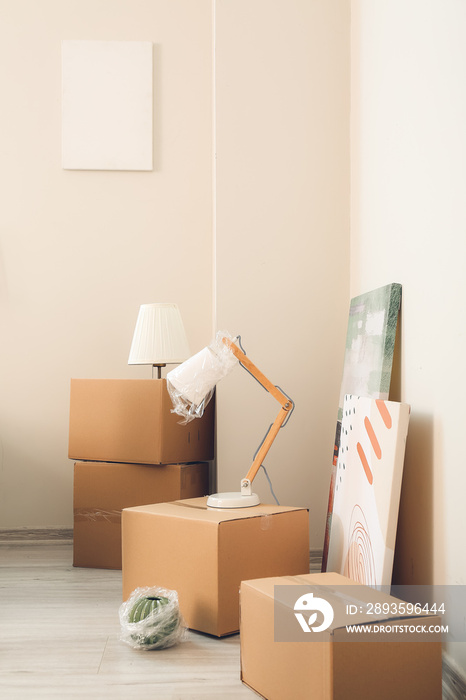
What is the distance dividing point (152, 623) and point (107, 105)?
2.23m

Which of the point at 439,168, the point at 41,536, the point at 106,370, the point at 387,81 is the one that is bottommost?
the point at 41,536

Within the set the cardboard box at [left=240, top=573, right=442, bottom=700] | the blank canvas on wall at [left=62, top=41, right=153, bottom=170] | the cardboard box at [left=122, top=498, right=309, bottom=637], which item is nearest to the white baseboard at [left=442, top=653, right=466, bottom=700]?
the cardboard box at [left=240, top=573, right=442, bottom=700]

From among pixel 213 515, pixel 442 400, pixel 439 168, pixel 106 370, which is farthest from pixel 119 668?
pixel 106 370

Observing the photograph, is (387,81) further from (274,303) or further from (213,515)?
(213,515)

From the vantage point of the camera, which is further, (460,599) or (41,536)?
(41,536)

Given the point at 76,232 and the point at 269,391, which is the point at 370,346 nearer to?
the point at 269,391

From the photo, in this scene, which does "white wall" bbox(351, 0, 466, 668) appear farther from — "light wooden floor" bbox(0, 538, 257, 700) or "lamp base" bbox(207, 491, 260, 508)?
"light wooden floor" bbox(0, 538, 257, 700)

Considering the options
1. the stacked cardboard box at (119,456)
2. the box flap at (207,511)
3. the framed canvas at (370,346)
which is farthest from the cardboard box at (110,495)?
the framed canvas at (370,346)

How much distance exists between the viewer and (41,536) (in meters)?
2.89

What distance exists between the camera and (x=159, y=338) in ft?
8.30

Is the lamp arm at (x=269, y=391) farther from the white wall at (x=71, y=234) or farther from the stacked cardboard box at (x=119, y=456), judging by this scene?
the white wall at (x=71, y=234)

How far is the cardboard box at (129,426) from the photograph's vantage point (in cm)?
238

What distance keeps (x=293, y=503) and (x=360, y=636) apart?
1.33m

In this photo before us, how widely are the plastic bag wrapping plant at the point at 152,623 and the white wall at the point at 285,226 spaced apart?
2.72 feet
